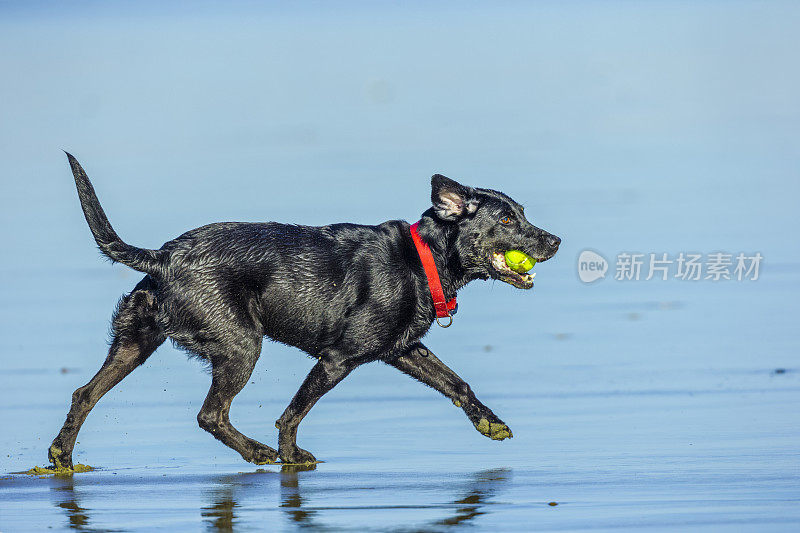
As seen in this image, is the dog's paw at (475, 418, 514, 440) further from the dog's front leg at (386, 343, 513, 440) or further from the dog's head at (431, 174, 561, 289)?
the dog's head at (431, 174, 561, 289)

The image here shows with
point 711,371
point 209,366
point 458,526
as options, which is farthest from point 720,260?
point 458,526

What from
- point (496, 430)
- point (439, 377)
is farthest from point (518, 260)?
point (496, 430)

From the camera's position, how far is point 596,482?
6379mm

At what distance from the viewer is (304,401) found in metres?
7.67

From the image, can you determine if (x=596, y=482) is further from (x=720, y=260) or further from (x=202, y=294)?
(x=720, y=260)

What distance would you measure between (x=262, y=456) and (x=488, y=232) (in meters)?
1.91

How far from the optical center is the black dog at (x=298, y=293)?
7.51 m

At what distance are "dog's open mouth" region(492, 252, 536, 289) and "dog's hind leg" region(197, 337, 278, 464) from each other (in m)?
1.58

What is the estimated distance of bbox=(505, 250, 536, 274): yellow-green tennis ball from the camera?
26.7ft

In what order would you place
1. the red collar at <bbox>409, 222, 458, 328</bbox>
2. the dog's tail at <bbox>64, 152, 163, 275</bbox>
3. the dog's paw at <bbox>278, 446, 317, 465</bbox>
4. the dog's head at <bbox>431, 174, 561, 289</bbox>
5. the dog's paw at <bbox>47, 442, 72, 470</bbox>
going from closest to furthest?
the dog's paw at <bbox>47, 442, 72, 470</bbox>, the dog's paw at <bbox>278, 446, 317, 465</bbox>, the dog's tail at <bbox>64, 152, 163, 275</bbox>, the red collar at <bbox>409, 222, 458, 328</bbox>, the dog's head at <bbox>431, 174, 561, 289</bbox>

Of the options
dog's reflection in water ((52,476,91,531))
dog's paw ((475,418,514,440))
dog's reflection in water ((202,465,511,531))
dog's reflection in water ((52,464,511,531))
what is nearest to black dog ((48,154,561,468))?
dog's paw ((475,418,514,440))

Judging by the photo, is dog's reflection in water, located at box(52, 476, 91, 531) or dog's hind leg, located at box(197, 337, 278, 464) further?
dog's hind leg, located at box(197, 337, 278, 464)

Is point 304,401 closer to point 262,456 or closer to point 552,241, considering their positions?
point 262,456

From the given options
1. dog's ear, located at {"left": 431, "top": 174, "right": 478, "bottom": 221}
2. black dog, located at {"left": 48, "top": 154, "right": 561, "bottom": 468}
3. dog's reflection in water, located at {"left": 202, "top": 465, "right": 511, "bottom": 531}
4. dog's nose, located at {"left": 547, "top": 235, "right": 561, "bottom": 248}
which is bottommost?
dog's reflection in water, located at {"left": 202, "top": 465, "right": 511, "bottom": 531}
